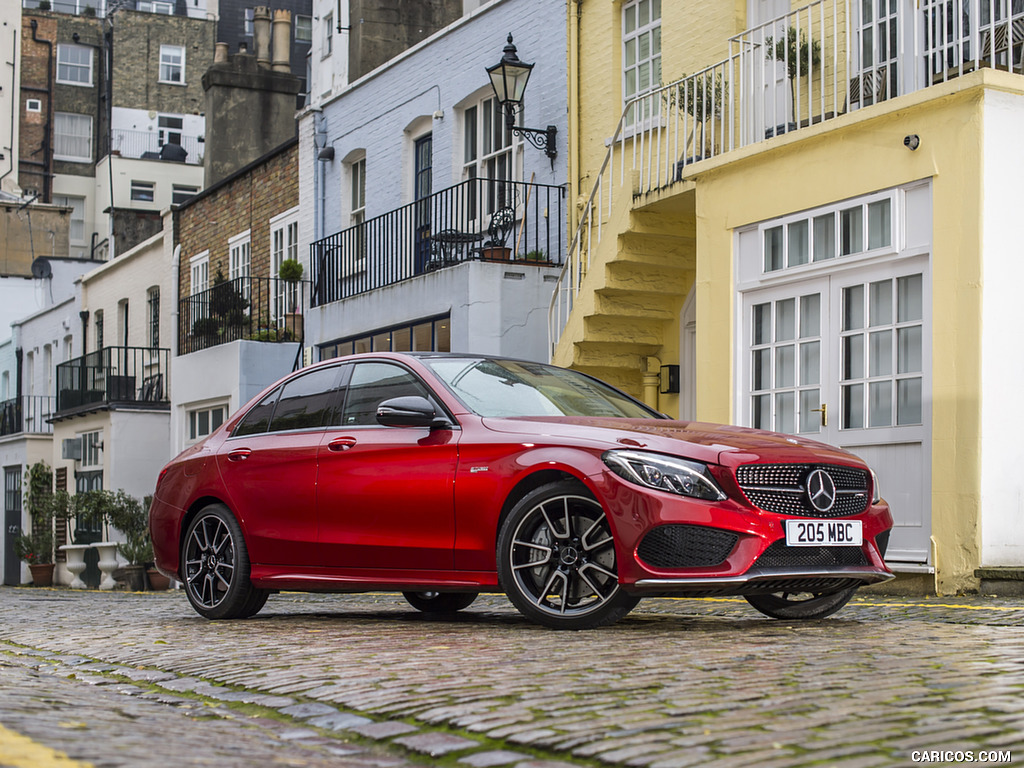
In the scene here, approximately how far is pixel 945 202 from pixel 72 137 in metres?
48.9

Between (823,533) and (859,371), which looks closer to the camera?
(823,533)

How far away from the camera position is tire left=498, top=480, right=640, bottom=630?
6758 mm

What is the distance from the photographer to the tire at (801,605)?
7711 mm

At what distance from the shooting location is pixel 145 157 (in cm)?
5103

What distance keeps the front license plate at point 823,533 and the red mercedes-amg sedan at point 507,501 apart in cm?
1

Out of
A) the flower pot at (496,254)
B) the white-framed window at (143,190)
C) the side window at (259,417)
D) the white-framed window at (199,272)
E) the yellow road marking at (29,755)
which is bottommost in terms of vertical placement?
the yellow road marking at (29,755)

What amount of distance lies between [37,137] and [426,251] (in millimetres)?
39504

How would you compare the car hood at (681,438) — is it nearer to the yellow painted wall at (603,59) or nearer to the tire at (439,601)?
the tire at (439,601)

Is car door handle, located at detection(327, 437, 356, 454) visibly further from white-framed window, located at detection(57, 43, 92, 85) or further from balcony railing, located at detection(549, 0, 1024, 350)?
white-framed window, located at detection(57, 43, 92, 85)

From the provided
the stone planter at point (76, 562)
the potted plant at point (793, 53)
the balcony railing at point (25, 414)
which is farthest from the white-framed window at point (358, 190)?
the balcony railing at point (25, 414)

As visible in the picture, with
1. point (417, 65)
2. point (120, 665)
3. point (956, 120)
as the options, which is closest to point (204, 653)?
point (120, 665)

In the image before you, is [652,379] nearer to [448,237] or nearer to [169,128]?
[448,237]

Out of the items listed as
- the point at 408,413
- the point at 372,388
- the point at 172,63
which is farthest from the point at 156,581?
the point at 172,63

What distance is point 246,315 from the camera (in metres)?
24.9
